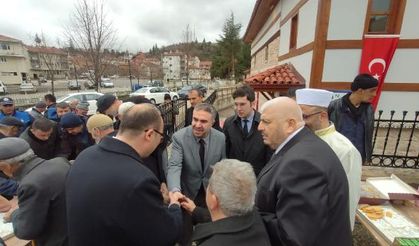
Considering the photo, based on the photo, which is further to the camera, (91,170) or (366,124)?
(366,124)

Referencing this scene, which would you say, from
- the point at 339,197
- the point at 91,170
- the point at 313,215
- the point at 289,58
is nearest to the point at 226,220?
the point at 313,215

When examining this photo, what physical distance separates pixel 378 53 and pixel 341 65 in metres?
0.80

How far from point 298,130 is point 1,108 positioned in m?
6.30

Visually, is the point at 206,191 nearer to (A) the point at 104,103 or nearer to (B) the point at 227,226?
(B) the point at 227,226

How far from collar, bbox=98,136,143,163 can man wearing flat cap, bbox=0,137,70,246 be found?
0.73 metres

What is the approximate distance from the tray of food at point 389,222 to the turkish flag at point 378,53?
3.96 meters

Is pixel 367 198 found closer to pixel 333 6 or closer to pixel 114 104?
pixel 114 104

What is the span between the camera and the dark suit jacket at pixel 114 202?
135cm

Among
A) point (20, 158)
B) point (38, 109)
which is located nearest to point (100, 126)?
point (20, 158)

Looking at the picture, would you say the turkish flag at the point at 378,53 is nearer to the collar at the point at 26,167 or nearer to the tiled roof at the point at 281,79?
the tiled roof at the point at 281,79

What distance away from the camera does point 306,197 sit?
136 cm

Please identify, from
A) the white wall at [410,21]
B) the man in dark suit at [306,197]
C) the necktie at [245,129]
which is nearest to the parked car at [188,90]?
the necktie at [245,129]

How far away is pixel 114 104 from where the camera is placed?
4211 millimetres

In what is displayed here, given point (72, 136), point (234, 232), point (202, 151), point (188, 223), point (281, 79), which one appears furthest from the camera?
point (281, 79)
